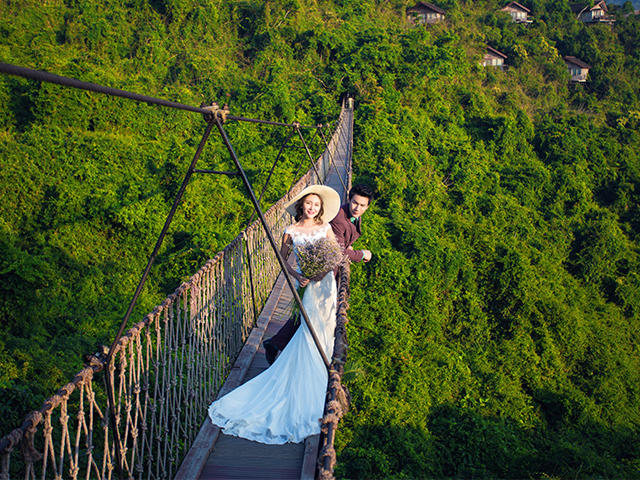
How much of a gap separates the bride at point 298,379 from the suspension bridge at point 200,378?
104mm

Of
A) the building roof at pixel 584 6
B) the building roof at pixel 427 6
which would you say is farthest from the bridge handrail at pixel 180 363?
the building roof at pixel 584 6

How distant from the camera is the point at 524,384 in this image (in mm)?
8547

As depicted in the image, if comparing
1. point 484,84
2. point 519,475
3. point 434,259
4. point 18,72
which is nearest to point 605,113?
point 484,84

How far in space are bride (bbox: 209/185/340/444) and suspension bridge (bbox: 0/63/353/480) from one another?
104mm

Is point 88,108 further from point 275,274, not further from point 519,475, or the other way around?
point 519,475

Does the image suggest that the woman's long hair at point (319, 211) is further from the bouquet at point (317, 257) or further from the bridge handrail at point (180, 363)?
the bridge handrail at point (180, 363)

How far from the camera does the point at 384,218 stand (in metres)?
9.95

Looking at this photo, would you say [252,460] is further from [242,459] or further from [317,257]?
[317,257]

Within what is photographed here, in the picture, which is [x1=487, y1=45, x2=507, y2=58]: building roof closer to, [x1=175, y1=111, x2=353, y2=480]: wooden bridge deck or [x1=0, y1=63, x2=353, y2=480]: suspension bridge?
[x1=0, y1=63, x2=353, y2=480]: suspension bridge

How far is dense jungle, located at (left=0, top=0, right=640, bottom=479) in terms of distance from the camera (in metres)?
6.44

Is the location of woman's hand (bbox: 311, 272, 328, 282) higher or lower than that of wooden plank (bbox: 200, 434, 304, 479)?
higher

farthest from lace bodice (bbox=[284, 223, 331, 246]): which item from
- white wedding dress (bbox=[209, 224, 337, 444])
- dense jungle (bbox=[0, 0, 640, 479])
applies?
dense jungle (bbox=[0, 0, 640, 479])

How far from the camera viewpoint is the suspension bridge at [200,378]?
Result: 1573 millimetres

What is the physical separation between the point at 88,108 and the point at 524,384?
9.95m
